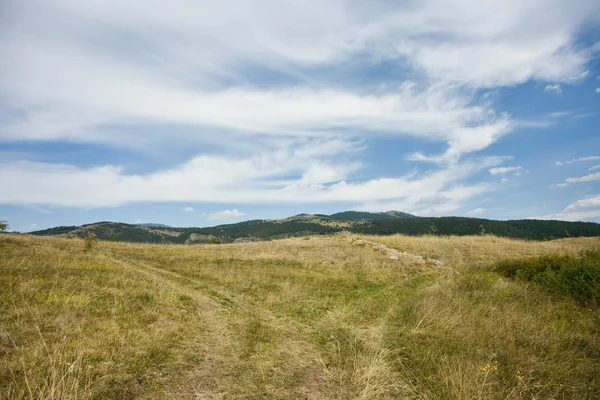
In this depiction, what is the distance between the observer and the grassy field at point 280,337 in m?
6.93

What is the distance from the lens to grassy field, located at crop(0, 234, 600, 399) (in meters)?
6.93

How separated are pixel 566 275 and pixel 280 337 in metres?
16.3

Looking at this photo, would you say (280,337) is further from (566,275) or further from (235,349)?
(566,275)

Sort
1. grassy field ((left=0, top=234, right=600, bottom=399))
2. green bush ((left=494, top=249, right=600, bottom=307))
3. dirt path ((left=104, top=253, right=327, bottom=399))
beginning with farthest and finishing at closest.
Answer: green bush ((left=494, top=249, right=600, bottom=307)) → dirt path ((left=104, top=253, right=327, bottom=399)) → grassy field ((left=0, top=234, right=600, bottom=399))

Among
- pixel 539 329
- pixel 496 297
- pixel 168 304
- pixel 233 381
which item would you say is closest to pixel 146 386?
pixel 233 381

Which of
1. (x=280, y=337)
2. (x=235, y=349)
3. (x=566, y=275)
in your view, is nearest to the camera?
(x=235, y=349)

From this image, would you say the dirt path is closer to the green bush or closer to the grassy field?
the grassy field

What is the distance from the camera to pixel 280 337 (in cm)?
1048

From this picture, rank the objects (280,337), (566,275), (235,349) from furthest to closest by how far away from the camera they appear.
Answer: (566,275)
(280,337)
(235,349)

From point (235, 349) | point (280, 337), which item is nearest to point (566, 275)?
point (280, 337)

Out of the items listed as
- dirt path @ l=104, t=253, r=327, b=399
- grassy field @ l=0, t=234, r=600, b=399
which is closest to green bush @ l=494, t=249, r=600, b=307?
grassy field @ l=0, t=234, r=600, b=399

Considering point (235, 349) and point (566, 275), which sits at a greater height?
point (566, 275)

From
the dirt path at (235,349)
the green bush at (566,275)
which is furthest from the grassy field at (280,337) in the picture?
the green bush at (566,275)

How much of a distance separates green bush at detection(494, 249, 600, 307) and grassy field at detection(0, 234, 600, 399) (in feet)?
1.02
